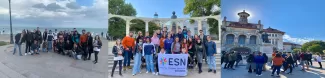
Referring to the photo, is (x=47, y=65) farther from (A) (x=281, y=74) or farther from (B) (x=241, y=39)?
(A) (x=281, y=74)

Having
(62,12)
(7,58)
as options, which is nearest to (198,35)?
(62,12)

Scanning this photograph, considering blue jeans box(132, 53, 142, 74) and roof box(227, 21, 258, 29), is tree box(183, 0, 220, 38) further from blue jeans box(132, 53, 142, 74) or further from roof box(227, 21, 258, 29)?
blue jeans box(132, 53, 142, 74)

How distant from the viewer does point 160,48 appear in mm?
2014

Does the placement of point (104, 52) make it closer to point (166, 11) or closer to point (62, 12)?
point (62, 12)

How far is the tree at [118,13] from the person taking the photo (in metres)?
1.63

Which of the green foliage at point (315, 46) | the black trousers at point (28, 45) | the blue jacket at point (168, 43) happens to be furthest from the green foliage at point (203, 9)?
the black trousers at point (28, 45)

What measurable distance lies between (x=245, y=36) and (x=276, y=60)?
423 millimetres

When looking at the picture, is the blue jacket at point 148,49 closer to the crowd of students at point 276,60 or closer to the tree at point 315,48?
the crowd of students at point 276,60

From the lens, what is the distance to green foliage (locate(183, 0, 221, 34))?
4.99 feet

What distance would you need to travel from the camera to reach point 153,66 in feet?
6.65

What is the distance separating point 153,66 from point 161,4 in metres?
0.62

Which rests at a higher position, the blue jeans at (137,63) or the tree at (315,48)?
the tree at (315,48)

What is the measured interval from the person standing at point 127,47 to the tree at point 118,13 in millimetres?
70

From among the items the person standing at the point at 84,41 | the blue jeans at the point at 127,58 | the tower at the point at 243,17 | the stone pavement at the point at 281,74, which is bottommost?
the stone pavement at the point at 281,74
